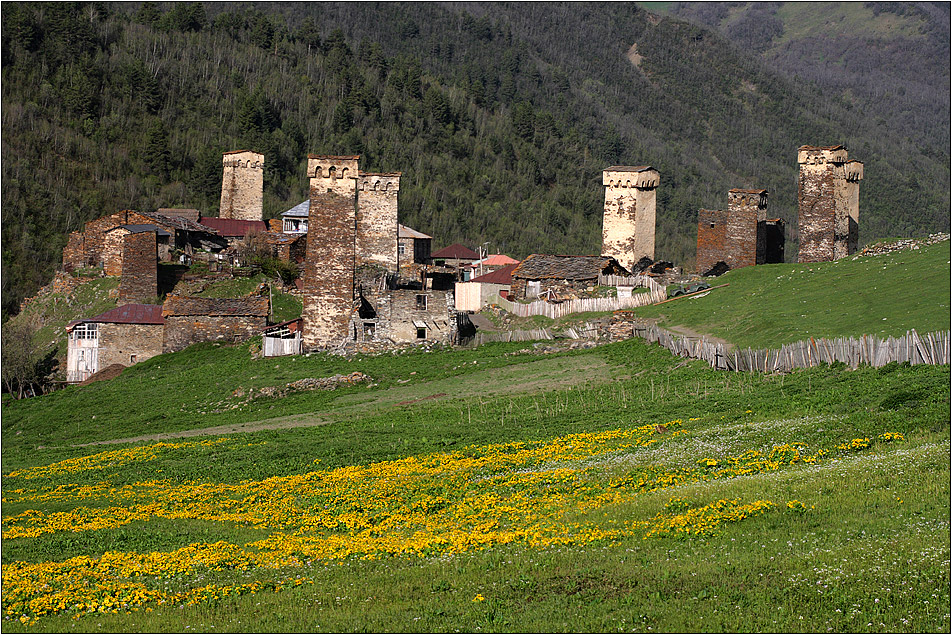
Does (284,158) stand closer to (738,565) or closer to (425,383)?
(425,383)

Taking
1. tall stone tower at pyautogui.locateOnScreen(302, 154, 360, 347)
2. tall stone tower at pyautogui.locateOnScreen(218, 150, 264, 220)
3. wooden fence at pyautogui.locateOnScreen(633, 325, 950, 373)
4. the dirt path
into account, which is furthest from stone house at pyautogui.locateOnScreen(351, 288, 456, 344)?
tall stone tower at pyautogui.locateOnScreen(218, 150, 264, 220)

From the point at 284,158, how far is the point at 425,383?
3670 inches

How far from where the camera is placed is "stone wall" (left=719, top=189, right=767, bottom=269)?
2124 inches

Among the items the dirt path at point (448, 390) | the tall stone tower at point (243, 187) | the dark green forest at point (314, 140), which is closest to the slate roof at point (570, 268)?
the dirt path at point (448, 390)

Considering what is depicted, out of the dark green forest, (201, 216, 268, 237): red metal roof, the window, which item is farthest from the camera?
the dark green forest

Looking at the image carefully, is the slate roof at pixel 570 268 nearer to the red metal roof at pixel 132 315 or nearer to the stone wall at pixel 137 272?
the red metal roof at pixel 132 315

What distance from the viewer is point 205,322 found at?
52.7 m

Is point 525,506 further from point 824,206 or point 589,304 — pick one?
point 824,206

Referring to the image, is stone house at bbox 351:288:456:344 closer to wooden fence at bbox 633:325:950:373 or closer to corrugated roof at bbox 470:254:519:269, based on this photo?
wooden fence at bbox 633:325:950:373

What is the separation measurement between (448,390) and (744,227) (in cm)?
2249

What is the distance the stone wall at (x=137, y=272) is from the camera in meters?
57.7

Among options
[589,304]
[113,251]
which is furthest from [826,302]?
[113,251]

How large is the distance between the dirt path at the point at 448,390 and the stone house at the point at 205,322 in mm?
14428

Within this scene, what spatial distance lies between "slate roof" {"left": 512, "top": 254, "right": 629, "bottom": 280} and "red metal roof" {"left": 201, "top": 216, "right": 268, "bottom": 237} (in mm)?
23133
